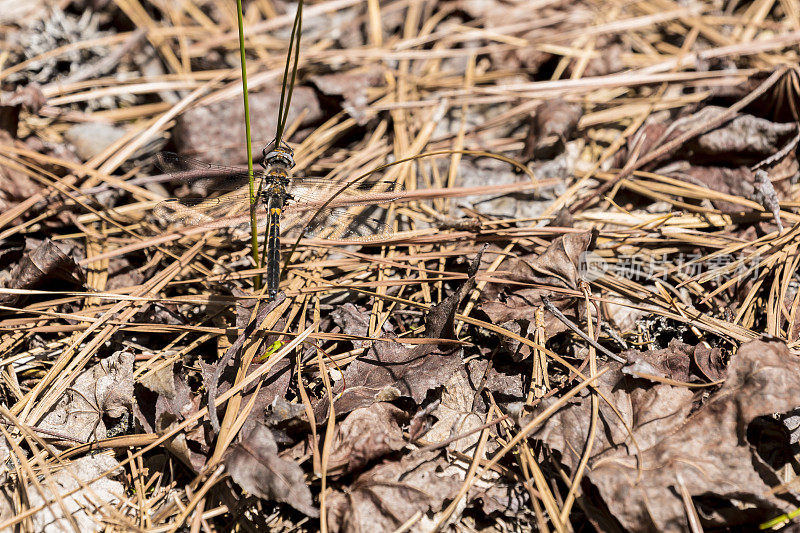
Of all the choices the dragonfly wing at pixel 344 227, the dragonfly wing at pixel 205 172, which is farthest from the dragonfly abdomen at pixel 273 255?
the dragonfly wing at pixel 205 172

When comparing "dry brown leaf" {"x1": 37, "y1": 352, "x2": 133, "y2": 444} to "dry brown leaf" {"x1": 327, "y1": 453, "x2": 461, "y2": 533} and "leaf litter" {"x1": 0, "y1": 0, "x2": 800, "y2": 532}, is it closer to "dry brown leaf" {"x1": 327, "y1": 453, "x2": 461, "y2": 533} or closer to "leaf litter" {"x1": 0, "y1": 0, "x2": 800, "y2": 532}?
"leaf litter" {"x1": 0, "y1": 0, "x2": 800, "y2": 532}

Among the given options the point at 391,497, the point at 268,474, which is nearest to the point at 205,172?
the point at 268,474

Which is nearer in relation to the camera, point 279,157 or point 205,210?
point 279,157

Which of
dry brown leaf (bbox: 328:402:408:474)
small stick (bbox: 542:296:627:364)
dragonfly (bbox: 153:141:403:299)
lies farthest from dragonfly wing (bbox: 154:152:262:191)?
small stick (bbox: 542:296:627:364)

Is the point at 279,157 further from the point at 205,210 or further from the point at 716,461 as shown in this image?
the point at 716,461

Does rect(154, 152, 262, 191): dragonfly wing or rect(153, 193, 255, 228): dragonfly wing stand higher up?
rect(154, 152, 262, 191): dragonfly wing

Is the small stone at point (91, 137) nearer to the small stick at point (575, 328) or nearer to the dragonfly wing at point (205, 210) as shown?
the dragonfly wing at point (205, 210)
